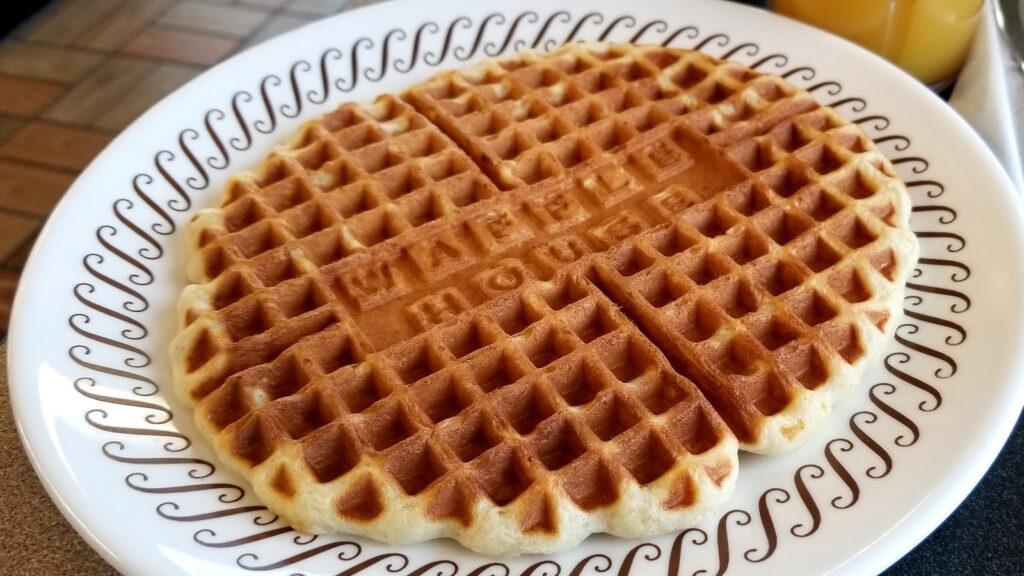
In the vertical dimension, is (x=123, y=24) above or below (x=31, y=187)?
above

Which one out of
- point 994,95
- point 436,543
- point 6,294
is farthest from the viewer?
point 6,294

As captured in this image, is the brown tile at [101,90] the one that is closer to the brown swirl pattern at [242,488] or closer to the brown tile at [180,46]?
the brown tile at [180,46]

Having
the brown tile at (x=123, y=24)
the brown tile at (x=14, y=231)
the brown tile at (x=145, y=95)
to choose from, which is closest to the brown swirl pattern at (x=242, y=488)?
the brown tile at (x=14, y=231)

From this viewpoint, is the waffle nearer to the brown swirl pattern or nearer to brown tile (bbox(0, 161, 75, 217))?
the brown swirl pattern

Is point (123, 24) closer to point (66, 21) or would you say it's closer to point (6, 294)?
point (66, 21)

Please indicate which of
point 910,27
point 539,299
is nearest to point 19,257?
point 539,299

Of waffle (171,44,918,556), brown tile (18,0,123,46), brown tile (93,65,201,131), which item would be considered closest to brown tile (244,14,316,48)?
brown tile (93,65,201,131)

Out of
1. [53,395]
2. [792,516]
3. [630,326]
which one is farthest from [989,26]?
[53,395]
